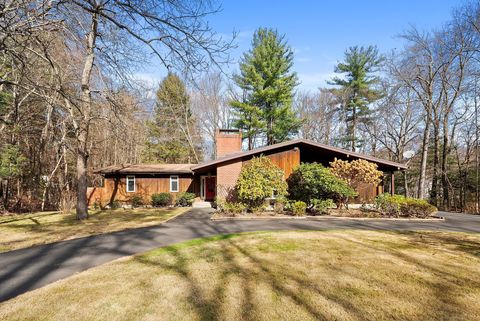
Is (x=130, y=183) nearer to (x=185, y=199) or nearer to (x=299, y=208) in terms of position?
(x=185, y=199)

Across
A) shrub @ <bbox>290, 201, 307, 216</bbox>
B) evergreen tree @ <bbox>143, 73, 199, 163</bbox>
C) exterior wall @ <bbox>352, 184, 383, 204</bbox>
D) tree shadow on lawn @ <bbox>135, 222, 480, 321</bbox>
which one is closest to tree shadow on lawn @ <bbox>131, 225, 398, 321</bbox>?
tree shadow on lawn @ <bbox>135, 222, 480, 321</bbox>

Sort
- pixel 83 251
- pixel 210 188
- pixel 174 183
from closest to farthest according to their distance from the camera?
pixel 83 251 < pixel 174 183 < pixel 210 188

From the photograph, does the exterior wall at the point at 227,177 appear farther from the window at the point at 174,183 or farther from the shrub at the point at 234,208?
the window at the point at 174,183

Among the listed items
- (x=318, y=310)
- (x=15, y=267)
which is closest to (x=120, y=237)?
(x=15, y=267)

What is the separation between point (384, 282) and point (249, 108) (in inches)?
916

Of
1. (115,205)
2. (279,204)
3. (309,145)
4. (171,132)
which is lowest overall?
(115,205)

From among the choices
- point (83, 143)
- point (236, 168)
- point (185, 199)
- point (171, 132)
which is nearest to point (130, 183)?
point (185, 199)

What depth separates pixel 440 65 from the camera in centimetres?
2005

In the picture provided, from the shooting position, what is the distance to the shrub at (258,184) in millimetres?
14148

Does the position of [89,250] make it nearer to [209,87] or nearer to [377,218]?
[377,218]

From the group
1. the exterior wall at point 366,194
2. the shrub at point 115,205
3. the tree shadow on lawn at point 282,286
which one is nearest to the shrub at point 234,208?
the tree shadow on lawn at point 282,286

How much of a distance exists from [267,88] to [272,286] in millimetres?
24128

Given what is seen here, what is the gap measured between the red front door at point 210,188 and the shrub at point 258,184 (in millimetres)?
6971

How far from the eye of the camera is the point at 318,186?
14.1 m
